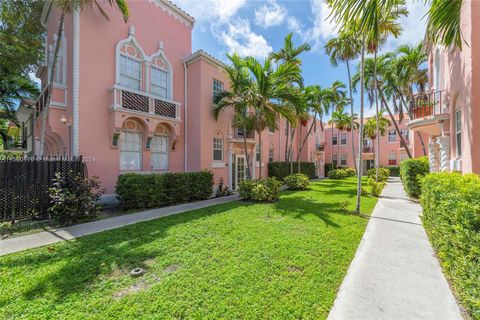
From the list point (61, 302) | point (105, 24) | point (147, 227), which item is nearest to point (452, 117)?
point (147, 227)

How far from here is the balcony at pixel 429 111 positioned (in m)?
8.81

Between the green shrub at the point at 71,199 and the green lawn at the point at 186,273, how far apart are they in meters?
→ 1.92

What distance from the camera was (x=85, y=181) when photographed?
7500 millimetres

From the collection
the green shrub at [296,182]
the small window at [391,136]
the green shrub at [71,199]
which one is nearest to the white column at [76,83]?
the green shrub at [71,199]

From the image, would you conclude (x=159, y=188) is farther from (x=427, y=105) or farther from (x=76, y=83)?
(x=427, y=105)

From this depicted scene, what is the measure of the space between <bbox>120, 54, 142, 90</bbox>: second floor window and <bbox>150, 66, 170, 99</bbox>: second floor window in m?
0.72

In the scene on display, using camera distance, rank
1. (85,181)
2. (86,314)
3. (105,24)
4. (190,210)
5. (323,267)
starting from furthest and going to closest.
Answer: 1. (105,24)
2. (190,210)
3. (85,181)
4. (323,267)
5. (86,314)

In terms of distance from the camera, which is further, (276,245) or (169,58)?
(169,58)

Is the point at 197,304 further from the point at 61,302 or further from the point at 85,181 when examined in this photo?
the point at 85,181

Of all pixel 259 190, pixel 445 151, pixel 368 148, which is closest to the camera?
pixel 445 151

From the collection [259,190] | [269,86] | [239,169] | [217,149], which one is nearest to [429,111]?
[269,86]

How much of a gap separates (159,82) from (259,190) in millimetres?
8120

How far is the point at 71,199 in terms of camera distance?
695 centimetres

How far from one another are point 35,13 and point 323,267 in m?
19.1
